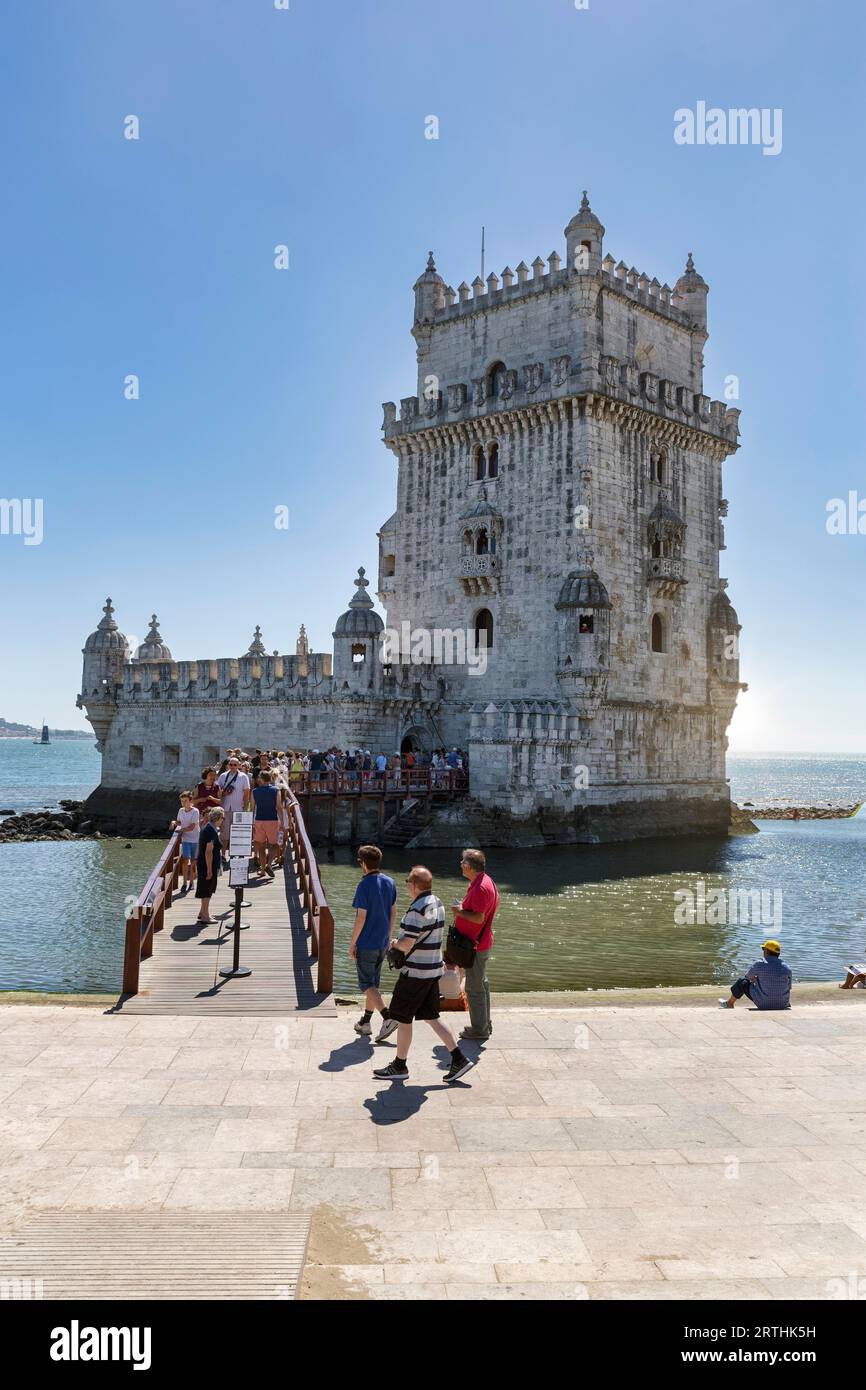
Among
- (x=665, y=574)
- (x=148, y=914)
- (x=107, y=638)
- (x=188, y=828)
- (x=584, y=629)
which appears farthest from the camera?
(x=107, y=638)

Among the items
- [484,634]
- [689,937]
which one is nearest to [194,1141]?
[689,937]

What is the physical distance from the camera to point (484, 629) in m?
40.0

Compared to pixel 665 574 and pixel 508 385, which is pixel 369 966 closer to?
pixel 665 574

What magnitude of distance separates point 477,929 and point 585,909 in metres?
15.8

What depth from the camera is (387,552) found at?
43344mm

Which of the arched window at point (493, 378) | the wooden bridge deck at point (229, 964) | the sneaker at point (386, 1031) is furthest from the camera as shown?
the arched window at point (493, 378)

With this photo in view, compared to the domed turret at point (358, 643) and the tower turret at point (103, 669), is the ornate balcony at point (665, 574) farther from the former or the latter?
the tower turret at point (103, 669)

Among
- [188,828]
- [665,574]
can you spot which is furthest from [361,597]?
[188,828]

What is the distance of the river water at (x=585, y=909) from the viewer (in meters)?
18.1

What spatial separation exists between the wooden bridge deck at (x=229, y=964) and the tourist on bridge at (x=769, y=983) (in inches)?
175

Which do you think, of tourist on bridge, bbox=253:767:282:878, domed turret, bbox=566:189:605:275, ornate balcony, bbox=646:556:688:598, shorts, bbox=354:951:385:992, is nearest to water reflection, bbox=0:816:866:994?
tourist on bridge, bbox=253:767:282:878

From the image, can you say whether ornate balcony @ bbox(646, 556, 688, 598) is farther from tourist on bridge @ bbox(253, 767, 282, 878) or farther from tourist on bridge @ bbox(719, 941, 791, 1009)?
tourist on bridge @ bbox(719, 941, 791, 1009)

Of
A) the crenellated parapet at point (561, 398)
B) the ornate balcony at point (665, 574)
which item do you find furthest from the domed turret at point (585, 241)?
the ornate balcony at point (665, 574)
